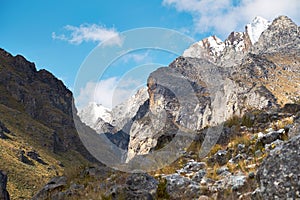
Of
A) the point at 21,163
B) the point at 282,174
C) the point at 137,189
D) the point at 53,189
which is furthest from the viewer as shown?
the point at 21,163

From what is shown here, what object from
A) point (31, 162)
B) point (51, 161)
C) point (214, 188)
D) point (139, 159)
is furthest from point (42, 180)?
point (214, 188)

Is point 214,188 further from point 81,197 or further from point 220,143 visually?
point 220,143

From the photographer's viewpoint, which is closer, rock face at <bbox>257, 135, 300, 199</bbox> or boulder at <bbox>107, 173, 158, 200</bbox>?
rock face at <bbox>257, 135, 300, 199</bbox>

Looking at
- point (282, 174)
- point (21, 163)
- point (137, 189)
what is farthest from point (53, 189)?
point (21, 163)

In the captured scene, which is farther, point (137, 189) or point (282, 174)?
point (137, 189)

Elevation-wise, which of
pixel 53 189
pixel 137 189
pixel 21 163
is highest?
pixel 21 163

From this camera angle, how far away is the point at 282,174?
5.97 meters

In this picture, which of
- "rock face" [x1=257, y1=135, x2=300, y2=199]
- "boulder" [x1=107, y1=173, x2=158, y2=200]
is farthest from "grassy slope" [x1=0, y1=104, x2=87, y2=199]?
"rock face" [x1=257, y1=135, x2=300, y2=199]

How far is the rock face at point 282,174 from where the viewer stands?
5797 millimetres

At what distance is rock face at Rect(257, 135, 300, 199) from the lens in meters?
5.80

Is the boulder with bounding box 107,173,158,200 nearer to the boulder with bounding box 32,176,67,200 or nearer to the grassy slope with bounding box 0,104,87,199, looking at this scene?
the boulder with bounding box 32,176,67,200

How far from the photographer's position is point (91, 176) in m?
14.0

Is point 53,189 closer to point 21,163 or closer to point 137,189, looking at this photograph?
point 137,189

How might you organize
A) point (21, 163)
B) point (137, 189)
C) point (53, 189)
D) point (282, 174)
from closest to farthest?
point (282, 174) < point (137, 189) < point (53, 189) < point (21, 163)
